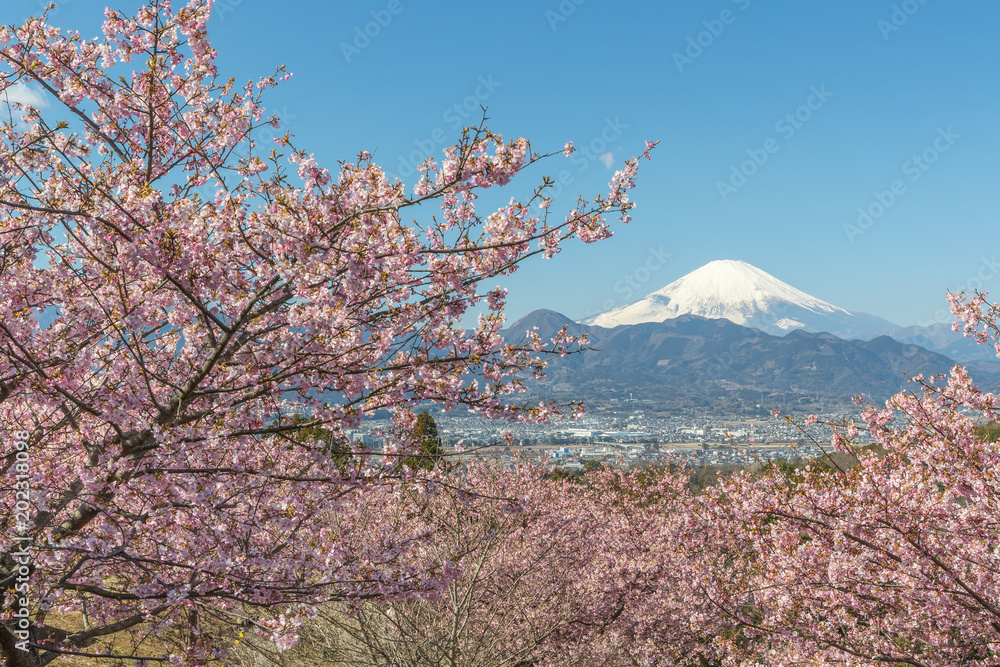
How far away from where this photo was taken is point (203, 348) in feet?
15.7

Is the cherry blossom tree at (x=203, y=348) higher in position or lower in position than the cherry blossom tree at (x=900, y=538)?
higher

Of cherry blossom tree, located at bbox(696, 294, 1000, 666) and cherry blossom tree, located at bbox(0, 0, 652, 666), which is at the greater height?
cherry blossom tree, located at bbox(0, 0, 652, 666)

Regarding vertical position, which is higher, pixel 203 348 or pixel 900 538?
Answer: pixel 203 348

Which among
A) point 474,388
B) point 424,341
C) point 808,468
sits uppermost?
point 424,341

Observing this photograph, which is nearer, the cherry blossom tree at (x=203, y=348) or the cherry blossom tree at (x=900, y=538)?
the cherry blossom tree at (x=203, y=348)

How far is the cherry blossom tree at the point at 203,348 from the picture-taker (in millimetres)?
3891

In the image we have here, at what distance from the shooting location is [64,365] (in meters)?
4.09

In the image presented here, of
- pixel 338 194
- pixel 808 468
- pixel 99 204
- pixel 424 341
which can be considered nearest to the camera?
pixel 99 204

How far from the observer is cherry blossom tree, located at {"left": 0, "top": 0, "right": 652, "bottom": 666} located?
3.89 m

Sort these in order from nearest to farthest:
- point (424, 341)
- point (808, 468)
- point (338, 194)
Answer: point (338, 194) → point (424, 341) → point (808, 468)

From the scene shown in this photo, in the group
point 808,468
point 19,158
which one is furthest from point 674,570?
point 19,158

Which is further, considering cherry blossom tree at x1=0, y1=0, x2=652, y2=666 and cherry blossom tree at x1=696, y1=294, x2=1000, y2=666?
cherry blossom tree at x1=696, y1=294, x2=1000, y2=666

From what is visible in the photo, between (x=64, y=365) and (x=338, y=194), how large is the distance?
7.47 feet

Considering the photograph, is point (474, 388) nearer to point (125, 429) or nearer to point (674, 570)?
point (125, 429)
